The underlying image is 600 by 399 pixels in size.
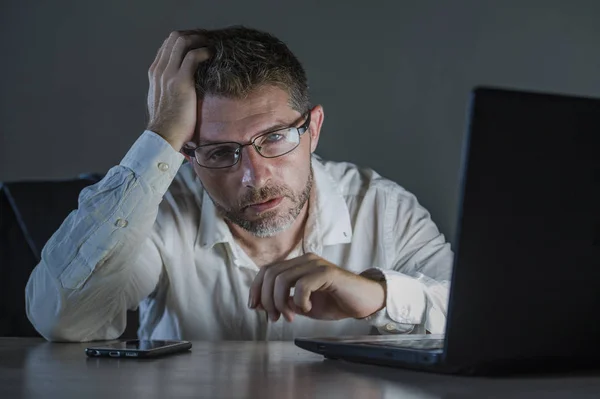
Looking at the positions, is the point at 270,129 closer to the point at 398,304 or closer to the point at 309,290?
the point at 398,304

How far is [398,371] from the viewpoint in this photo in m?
0.83

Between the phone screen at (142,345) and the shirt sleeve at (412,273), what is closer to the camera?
the phone screen at (142,345)

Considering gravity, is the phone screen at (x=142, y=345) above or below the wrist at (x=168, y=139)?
below

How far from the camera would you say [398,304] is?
4.42 feet

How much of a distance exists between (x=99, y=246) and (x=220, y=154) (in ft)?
1.08

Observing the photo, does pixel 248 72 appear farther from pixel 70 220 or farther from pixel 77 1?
pixel 77 1

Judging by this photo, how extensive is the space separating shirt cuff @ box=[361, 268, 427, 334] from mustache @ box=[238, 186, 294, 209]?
337mm

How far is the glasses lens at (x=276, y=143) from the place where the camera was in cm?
162

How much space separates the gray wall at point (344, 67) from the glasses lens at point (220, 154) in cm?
101

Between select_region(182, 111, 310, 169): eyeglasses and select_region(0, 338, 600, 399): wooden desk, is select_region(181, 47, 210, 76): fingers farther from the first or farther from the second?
select_region(0, 338, 600, 399): wooden desk

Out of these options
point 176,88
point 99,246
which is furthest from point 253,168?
point 99,246

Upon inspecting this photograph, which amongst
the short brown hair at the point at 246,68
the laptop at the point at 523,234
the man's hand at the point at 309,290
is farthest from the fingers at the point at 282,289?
the short brown hair at the point at 246,68

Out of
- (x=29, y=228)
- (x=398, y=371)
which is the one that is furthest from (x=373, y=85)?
(x=398, y=371)

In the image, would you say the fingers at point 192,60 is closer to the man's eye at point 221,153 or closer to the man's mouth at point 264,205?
the man's eye at point 221,153
